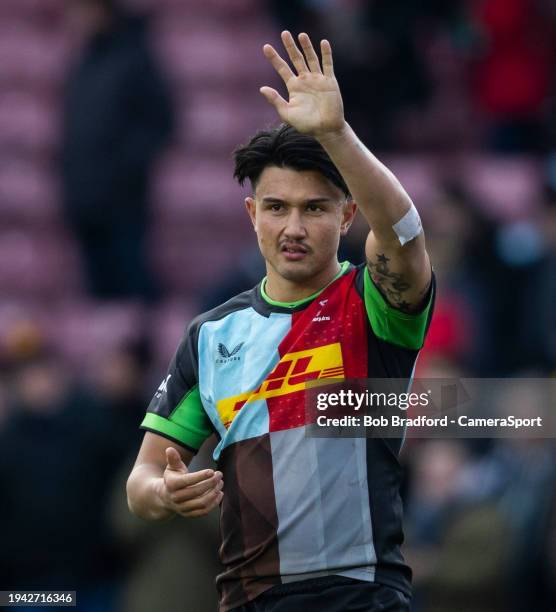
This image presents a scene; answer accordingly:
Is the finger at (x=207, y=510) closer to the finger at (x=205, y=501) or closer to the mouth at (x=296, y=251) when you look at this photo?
the finger at (x=205, y=501)

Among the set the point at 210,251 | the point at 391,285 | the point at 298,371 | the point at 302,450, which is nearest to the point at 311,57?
the point at 391,285

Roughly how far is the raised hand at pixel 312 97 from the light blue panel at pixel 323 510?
956 millimetres

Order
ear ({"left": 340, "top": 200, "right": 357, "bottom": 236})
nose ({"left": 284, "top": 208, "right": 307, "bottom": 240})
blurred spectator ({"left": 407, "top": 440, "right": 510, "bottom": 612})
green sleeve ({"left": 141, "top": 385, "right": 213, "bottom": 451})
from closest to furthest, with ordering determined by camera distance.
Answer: nose ({"left": 284, "top": 208, "right": 307, "bottom": 240})
ear ({"left": 340, "top": 200, "right": 357, "bottom": 236})
green sleeve ({"left": 141, "top": 385, "right": 213, "bottom": 451})
blurred spectator ({"left": 407, "top": 440, "right": 510, "bottom": 612})

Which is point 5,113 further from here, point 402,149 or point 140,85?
point 402,149

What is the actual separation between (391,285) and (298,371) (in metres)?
0.41

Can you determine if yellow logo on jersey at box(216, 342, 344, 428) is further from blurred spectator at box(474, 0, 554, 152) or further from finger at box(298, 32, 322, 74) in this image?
blurred spectator at box(474, 0, 554, 152)

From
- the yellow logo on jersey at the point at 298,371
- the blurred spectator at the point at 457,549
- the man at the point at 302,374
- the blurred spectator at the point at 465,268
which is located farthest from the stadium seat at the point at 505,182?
the yellow logo on jersey at the point at 298,371

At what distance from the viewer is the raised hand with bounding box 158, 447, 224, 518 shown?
180 inches

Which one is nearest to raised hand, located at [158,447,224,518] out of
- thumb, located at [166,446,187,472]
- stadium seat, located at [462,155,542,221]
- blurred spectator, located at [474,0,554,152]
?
thumb, located at [166,446,187,472]

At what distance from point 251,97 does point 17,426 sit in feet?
15.1

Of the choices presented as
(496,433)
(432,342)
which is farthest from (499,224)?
(496,433)

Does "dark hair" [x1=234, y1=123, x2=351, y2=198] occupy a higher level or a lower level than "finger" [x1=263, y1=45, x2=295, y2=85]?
lower

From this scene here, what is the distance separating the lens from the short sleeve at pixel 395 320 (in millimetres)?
4859

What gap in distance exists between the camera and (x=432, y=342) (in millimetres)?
8961
